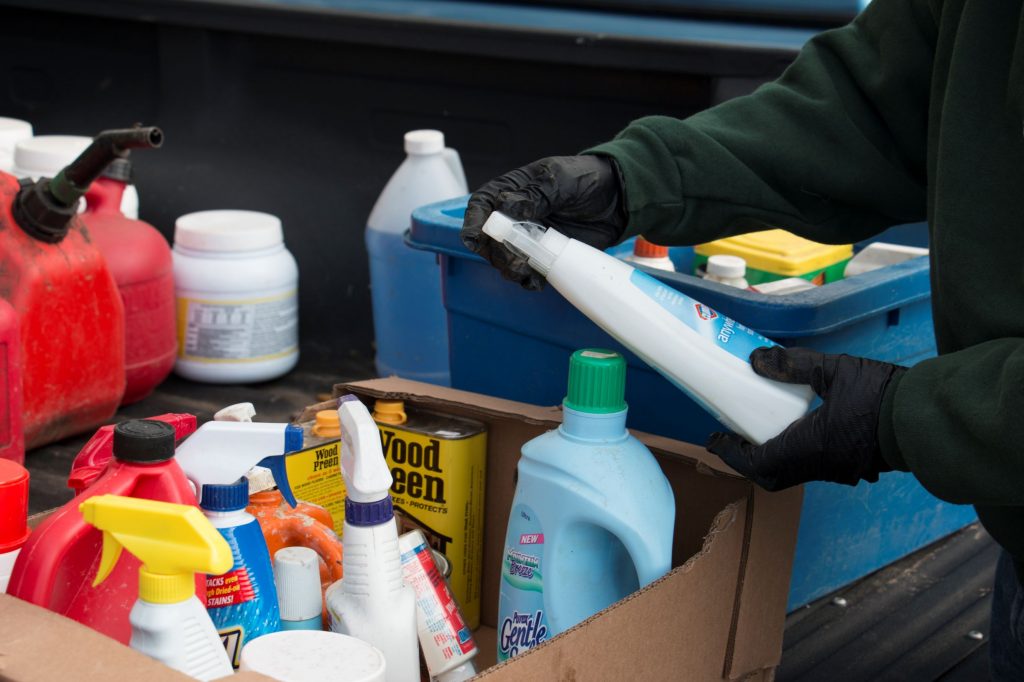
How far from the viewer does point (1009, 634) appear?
0.97 metres

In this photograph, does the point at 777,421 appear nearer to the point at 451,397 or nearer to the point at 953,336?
the point at 953,336

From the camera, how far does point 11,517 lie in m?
0.76

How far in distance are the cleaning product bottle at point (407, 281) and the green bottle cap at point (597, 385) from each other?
3.14 feet

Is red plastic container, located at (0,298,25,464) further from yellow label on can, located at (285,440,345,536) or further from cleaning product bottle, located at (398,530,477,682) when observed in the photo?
cleaning product bottle, located at (398,530,477,682)

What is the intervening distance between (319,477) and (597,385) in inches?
11.6

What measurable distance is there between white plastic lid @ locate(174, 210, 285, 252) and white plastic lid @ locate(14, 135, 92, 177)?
19 centimetres

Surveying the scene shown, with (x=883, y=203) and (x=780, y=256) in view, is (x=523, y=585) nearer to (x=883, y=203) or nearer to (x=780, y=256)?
(x=883, y=203)

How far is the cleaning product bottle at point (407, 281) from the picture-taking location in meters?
1.83

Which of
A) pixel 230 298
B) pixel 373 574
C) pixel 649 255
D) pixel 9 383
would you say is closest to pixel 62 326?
pixel 9 383

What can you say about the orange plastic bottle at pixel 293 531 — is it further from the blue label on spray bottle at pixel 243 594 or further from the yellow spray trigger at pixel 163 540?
the yellow spray trigger at pixel 163 540

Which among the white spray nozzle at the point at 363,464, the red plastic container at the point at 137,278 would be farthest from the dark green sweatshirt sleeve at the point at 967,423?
the red plastic container at the point at 137,278

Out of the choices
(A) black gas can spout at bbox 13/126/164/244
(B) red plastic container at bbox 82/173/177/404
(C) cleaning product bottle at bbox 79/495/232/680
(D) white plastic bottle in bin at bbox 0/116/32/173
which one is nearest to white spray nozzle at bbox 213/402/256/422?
(C) cleaning product bottle at bbox 79/495/232/680

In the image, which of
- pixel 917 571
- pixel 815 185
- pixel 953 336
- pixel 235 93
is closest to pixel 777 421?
pixel 953 336

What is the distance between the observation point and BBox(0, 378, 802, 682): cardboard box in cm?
64
